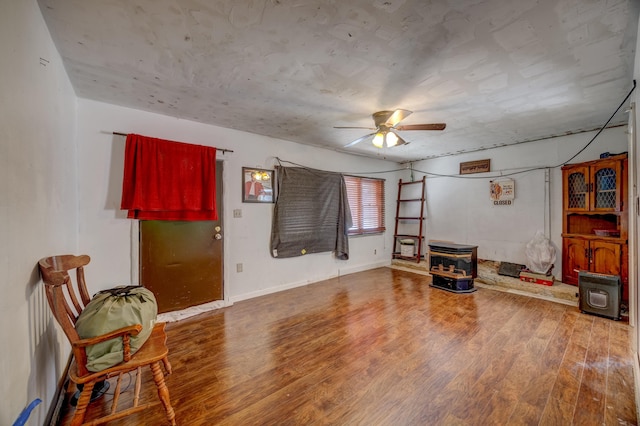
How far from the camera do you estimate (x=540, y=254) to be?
3965 millimetres

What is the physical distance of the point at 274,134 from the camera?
3.83 meters

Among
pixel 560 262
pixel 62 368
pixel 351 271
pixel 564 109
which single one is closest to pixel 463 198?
pixel 560 262

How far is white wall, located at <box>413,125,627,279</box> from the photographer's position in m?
3.92

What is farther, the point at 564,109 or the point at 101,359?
the point at 564,109

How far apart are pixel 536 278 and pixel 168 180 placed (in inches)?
206

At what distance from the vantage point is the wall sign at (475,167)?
470 cm

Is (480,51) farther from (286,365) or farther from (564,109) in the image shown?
(286,365)

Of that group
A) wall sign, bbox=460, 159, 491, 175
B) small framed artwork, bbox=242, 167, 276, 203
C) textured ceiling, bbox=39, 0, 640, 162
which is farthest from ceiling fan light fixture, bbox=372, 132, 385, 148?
wall sign, bbox=460, 159, 491, 175

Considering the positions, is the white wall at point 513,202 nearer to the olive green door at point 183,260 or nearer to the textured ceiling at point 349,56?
the textured ceiling at point 349,56

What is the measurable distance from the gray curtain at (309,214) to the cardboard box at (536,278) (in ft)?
9.20

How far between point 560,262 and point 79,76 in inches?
249

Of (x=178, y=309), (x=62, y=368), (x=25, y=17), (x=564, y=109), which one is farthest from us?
(x=178, y=309)

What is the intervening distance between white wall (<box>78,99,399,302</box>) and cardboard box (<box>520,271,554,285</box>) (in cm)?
249

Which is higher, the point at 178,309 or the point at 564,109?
the point at 564,109
